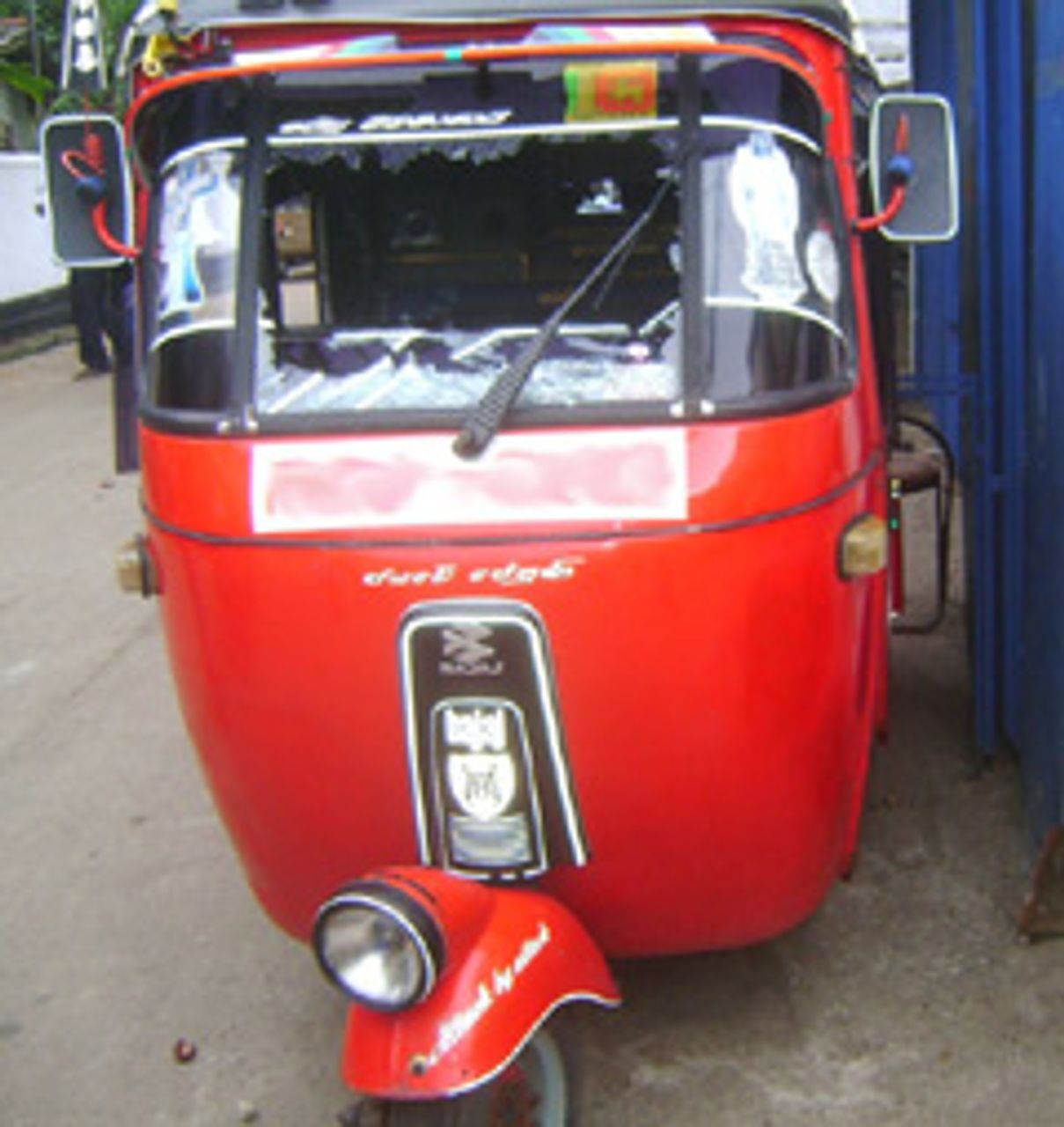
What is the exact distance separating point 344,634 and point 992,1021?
1710 millimetres

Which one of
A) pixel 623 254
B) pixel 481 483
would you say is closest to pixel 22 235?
pixel 623 254

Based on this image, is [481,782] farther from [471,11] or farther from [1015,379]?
[1015,379]

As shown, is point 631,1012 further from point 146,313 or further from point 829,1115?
point 146,313

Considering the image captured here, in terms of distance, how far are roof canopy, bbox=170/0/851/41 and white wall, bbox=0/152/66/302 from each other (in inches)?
579

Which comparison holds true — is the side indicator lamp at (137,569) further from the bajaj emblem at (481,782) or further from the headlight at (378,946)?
the headlight at (378,946)

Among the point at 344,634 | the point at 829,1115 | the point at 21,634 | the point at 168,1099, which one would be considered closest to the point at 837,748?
the point at 829,1115

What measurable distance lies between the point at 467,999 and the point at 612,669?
2.07ft

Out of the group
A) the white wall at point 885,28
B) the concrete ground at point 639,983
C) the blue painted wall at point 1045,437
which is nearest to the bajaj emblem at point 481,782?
the concrete ground at point 639,983

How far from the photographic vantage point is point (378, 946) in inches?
101

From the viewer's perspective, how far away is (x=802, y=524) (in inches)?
113

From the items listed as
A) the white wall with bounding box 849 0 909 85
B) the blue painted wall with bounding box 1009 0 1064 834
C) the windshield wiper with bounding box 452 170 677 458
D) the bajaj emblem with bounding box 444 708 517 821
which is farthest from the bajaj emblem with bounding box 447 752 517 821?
the white wall with bounding box 849 0 909 85

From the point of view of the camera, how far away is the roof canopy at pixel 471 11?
3.05 m

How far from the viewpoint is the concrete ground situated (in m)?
3.23

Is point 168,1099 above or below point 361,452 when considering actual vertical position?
below
